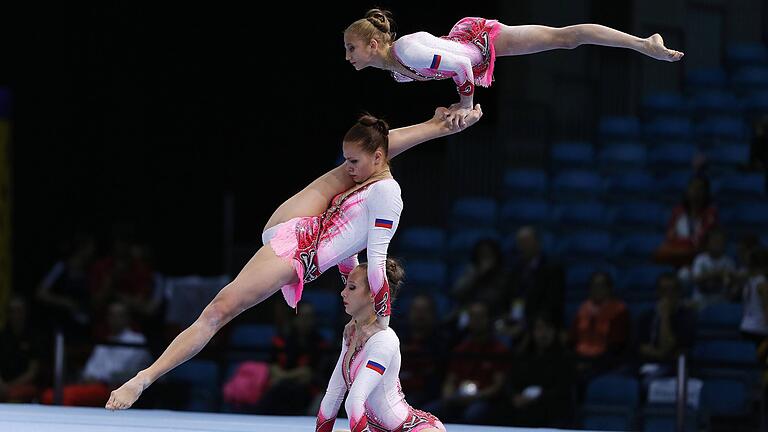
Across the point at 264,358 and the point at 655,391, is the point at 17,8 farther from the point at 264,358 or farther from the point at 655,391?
the point at 655,391

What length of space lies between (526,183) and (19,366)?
4.25 m

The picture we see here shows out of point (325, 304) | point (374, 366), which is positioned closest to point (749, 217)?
point (325, 304)

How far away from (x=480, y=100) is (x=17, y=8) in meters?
4.12

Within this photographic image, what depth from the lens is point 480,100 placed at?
11172 mm

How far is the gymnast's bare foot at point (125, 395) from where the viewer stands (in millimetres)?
4484

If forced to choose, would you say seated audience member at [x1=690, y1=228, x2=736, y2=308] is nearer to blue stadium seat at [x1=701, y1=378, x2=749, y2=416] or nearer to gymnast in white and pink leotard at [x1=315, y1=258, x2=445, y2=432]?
blue stadium seat at [x1=701, y1=378, x2=749, y2=416]

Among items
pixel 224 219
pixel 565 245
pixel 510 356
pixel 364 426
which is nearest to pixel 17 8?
pixel 224 219

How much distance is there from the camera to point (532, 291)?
26.8ft

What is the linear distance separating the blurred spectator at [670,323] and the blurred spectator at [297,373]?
1.95 meters

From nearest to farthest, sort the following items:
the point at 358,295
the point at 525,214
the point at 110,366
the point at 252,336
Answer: the point at 358,295, the point at 110,366, the point at 252,336, the point at 525,214

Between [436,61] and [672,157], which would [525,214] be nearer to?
[672,157]

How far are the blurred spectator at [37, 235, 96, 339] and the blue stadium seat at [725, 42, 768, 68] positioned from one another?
233 inches

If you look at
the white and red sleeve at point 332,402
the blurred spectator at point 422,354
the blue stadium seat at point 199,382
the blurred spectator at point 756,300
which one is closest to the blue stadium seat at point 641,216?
the blurred spectator at point 756,300

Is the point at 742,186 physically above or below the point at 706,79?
below
